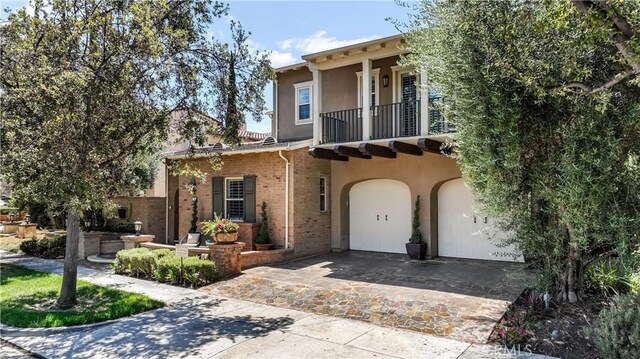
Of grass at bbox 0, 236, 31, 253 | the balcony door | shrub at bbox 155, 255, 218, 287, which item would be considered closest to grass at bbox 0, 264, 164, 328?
shrub at bbox 155, 255, 218, 287

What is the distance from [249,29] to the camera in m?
8.40

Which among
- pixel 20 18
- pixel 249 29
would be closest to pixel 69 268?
pixel 20 18

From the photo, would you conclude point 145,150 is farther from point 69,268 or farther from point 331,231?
point 331,231

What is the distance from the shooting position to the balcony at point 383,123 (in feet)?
36.3

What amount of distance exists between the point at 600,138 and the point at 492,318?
3.28 m

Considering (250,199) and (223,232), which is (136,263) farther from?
(250,199)

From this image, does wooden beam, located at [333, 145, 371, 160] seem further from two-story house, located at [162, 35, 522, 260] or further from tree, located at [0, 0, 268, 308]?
tree, located at [0, 0, 268, 308]

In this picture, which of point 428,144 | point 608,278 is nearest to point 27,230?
point 428,144

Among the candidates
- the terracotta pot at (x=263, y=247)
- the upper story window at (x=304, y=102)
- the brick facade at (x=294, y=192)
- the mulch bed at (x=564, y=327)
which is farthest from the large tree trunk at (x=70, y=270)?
the upper story window at (x=304, y=102)

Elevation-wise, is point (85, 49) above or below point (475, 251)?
above

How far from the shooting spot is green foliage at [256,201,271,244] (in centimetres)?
1255

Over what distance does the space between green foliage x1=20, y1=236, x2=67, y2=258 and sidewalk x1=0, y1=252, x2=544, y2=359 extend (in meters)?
9.05

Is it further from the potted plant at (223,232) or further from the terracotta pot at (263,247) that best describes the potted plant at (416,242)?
the potted plant at (223,232)

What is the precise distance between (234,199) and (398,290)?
297 inches
